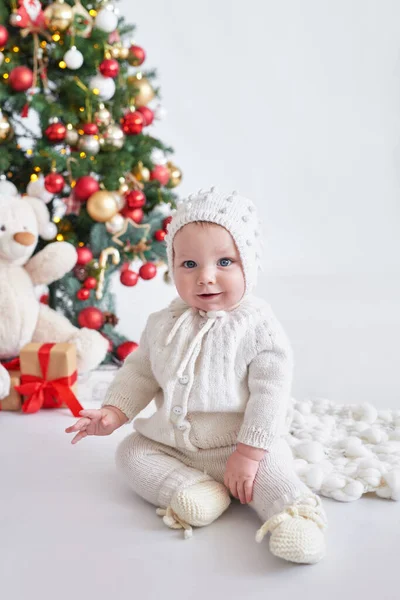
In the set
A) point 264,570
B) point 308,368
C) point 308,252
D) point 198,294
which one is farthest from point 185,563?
point 308,252

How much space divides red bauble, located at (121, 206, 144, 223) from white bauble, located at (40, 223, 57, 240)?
23 cm

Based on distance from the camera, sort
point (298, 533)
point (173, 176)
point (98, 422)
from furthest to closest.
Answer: point (173, 176) < point (98, 422) < point (298, 533)

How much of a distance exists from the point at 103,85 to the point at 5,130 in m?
0.31

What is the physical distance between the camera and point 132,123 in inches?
86.0

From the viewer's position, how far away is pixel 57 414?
1866mm

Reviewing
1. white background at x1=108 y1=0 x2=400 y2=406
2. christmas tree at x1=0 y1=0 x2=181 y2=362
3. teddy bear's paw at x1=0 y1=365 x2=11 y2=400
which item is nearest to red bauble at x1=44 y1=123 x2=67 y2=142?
christmas tree at x1=0 y1=0 x2=181 y2=362

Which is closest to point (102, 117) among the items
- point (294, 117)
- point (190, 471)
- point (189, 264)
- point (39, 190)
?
point (39, 190)

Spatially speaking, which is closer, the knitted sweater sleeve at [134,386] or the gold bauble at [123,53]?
the knitted sweater sleeve at [134,386]

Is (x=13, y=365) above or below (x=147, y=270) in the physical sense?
below

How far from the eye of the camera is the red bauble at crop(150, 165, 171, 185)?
223 cm

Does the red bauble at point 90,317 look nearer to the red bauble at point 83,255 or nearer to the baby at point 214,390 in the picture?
the red bauble at point 83,255

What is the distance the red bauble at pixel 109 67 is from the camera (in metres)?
2.08

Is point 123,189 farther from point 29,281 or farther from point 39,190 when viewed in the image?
point 29,281

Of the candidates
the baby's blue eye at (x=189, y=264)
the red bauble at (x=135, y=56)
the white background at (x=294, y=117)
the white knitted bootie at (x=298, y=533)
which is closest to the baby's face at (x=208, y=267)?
the baby's blue eye at (x=189, y=264)
